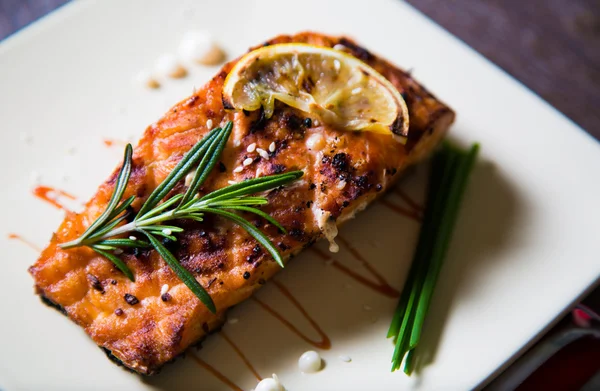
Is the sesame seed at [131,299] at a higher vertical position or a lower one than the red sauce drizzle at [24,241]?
higher

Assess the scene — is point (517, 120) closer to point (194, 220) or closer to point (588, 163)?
point (588, 163)

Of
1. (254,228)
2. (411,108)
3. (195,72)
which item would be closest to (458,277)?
(411,108)

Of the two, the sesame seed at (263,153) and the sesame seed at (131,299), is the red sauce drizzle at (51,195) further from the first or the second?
the sesame seed at (263,153)

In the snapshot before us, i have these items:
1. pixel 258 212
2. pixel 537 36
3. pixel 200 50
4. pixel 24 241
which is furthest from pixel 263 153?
pixel 537 36

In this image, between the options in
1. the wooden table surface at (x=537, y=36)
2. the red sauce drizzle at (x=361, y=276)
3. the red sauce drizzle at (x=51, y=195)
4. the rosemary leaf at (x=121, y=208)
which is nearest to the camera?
the rosemary leaf at (x=121, y=208)

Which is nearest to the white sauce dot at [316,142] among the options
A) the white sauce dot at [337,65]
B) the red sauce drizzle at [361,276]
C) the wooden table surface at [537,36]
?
the white sauce dot at [337,65]

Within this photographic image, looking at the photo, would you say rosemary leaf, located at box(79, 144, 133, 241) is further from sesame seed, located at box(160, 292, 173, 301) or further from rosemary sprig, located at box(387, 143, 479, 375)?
rosemary sprig, located at box(387, 143, 479, 375)

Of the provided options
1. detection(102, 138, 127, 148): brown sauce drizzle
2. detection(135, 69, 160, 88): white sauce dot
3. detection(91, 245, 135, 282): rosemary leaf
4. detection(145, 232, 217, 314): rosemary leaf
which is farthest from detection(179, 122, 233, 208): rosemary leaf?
detection(135, 69, 160, 88): white sauce dot
